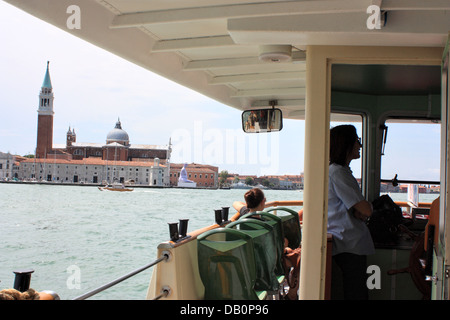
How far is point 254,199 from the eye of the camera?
169 inches

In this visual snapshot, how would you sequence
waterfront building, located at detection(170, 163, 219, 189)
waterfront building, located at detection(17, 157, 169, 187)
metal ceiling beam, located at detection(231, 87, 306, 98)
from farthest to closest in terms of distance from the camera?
waterfront building, located at detection(17, 157, 169, 187) → waterfront building, located at detection(170, 163, 219, 189) → metal ceiling beam, located at detection(231, 87, 306, 98)

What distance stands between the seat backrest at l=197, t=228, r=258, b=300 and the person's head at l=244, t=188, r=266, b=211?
4.39ft

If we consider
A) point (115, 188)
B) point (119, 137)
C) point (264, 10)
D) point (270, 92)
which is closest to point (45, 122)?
point (119, 137)

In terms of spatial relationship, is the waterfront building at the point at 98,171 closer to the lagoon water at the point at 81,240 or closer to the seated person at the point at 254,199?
the lagoon water at the point at 81,240

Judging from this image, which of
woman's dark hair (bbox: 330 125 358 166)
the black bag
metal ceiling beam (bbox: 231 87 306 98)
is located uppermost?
metal ceiling beam (bbox: 231 87 306 98)

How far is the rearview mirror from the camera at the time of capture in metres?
4.70

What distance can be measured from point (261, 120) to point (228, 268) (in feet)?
7.20

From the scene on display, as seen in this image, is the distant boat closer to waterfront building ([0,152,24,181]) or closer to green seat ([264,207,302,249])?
waterfront building ([0,152,24,181])

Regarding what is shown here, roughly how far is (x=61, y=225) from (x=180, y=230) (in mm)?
51426

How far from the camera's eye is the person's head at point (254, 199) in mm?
4289

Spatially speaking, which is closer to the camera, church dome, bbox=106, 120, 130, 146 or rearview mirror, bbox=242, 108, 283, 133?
rearview mirror, bbox=242, 108, 283, 133

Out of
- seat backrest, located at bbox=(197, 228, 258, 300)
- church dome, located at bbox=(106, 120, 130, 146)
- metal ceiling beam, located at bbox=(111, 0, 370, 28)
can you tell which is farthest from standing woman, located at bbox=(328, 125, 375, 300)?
church dome, located at bbox=(106, 120, 130, 146)
